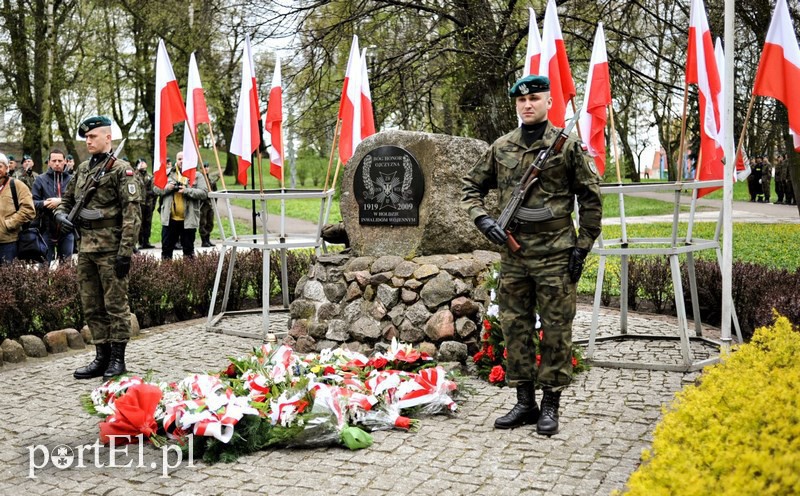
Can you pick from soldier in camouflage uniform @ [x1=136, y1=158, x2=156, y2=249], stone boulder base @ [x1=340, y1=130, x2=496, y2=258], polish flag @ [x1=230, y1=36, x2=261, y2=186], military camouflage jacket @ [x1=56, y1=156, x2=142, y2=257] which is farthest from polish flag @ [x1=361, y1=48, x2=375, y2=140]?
soldier in camouflage uniform @ [x1=136, y1=158, x2=156, y2=249]

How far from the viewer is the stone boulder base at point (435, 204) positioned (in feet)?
24.1

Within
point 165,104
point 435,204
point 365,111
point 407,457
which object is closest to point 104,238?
point 165,104

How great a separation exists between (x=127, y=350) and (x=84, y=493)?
3.86 metres

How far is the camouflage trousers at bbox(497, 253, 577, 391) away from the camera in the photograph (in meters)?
4.98

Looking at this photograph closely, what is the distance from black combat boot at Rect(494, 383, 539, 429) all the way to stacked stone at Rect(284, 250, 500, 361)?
159 centimetres

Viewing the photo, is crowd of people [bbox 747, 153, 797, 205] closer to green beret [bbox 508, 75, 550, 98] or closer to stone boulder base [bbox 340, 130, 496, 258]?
stone boulder base [bbox 340, 130, 496, 258]

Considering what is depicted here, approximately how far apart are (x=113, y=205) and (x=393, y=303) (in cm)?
256

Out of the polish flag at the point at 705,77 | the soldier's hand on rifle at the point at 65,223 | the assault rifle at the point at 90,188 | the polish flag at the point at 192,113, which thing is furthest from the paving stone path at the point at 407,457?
the polish flag at the point at 192,113

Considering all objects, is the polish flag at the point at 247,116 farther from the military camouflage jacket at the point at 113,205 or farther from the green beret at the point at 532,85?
the green beret at the point at 532,85

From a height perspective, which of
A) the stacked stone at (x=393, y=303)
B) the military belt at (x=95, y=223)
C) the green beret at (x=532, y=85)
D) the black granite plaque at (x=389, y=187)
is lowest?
the stacked stone at (x=393, y=303)

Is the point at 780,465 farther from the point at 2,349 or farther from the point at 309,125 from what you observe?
the point at 309,125

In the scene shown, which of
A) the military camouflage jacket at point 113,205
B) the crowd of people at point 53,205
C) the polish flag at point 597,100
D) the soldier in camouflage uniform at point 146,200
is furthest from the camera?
the soldier in camouflage uniform at point 146,200

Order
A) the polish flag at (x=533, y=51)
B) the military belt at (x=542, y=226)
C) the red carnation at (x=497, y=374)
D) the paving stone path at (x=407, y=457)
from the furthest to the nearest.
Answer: the polish flag at (x=533, y=51)
the red carnation at (x=497, y=374)
the military belt at (x=542, y=226)
the paving stone path at (x=407, y=457)

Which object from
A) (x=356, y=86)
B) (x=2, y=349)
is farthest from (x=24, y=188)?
(x=356, y=86)
